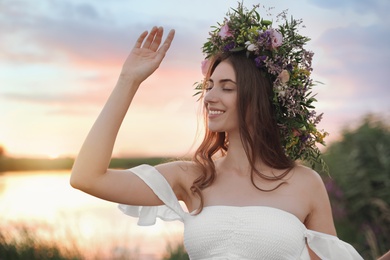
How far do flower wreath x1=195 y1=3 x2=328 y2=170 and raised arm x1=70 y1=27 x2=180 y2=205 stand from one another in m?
0.69

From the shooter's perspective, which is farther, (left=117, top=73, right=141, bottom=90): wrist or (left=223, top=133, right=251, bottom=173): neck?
(left=223, top=133, right=251, bottom=173): neck

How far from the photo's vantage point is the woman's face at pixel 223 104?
3658mm

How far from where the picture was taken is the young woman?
3.44 meters

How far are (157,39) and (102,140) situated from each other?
0.64 metres

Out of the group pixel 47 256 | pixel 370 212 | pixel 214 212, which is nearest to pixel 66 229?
pixel 47 256

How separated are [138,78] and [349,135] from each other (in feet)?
22.0

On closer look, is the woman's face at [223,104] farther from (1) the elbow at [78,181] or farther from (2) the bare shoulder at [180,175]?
(1) the elbow at [78,181]

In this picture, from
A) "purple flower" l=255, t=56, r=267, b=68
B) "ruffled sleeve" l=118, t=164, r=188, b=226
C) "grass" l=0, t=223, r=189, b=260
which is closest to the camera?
"ruffled sleeve" l=118, t=164, r=188, b=226

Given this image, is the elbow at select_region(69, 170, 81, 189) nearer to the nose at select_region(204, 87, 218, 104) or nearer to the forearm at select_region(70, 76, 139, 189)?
the forearm at select_region(70, 76, 139, 189)

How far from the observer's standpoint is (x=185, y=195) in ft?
12.4

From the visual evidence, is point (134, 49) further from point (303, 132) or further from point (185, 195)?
point (303, 132)

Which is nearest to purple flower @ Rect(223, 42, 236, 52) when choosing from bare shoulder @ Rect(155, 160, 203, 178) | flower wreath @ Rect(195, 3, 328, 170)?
flower wreath @ Rect(195, 3, 328, 170)

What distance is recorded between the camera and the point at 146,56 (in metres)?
3.50

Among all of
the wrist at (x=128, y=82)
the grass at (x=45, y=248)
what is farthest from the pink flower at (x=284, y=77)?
the grass at (x=45, y=248)
